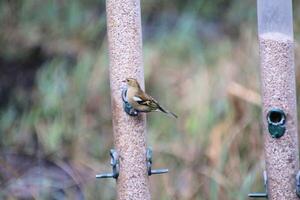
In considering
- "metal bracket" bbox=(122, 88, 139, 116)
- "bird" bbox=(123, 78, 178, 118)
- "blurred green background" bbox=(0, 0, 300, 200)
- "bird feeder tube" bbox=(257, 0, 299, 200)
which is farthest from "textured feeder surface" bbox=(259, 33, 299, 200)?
"blurred green background" bbox=(0, 0, 300, 200)

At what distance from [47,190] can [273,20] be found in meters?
2.89

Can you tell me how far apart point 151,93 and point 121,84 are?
3710 millimetres

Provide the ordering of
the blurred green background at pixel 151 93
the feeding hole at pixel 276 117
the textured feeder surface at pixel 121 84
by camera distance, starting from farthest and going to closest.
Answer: the blurred green background at pixel 151 93 < the textured feeder surface at pixel 121 84 < the feeding hole at pixel 276 117

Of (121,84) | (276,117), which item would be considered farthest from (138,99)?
(276,117)

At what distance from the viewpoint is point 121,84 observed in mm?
6316

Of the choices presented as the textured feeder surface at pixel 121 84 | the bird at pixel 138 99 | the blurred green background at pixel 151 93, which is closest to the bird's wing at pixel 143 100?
the bird at pixel 138 99

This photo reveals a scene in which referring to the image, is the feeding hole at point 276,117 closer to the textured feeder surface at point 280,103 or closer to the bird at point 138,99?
the textured feeder surface at point 280,103

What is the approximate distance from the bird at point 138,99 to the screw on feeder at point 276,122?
508 mm

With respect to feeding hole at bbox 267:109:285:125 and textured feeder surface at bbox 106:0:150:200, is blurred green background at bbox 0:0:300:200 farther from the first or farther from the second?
feeding hole at bbox 267:109:285:125

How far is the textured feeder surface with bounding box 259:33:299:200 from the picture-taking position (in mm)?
6203

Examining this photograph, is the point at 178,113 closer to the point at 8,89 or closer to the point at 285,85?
the point at 8,89

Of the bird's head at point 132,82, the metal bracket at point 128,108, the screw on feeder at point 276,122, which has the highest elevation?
the bird's head at point 132,82

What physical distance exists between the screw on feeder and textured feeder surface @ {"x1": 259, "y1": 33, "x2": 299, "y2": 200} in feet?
0.08

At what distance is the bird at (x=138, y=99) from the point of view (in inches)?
244
